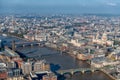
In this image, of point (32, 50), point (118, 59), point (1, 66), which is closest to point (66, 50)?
point (32, 50)

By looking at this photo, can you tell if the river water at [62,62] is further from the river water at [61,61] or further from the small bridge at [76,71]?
the small bridge at [76,71]

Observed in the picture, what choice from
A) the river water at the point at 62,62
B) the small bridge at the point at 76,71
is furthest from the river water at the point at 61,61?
the small bridge at the point at 76,71

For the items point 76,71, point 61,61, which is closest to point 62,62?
point 61,61

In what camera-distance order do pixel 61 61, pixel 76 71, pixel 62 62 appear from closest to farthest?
pixel 76 71 → pixel 62 62 → pixel 61 61

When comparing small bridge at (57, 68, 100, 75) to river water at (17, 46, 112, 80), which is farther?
small bridge at (57, 68, 100, 75)

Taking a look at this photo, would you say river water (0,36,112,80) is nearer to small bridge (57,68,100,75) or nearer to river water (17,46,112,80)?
river water (17,46,112,80)

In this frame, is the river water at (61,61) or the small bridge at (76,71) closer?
the river water at (61,61)

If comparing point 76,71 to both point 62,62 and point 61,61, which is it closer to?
point 62,62

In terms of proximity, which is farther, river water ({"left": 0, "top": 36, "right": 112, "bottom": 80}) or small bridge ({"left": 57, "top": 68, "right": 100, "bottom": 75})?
small bridge ({"left": 57, "top": 68, "right": 100, "bottom": 75})

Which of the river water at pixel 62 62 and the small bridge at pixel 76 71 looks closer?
the river water at pixel 62 62

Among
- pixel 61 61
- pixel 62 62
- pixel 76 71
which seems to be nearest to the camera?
pixel 76 71

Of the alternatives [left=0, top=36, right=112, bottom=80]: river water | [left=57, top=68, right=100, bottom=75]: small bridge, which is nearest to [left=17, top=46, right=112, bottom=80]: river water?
[left=0, top=36, right=112, bottom=80]: river water

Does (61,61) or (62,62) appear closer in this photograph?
(62,62)
